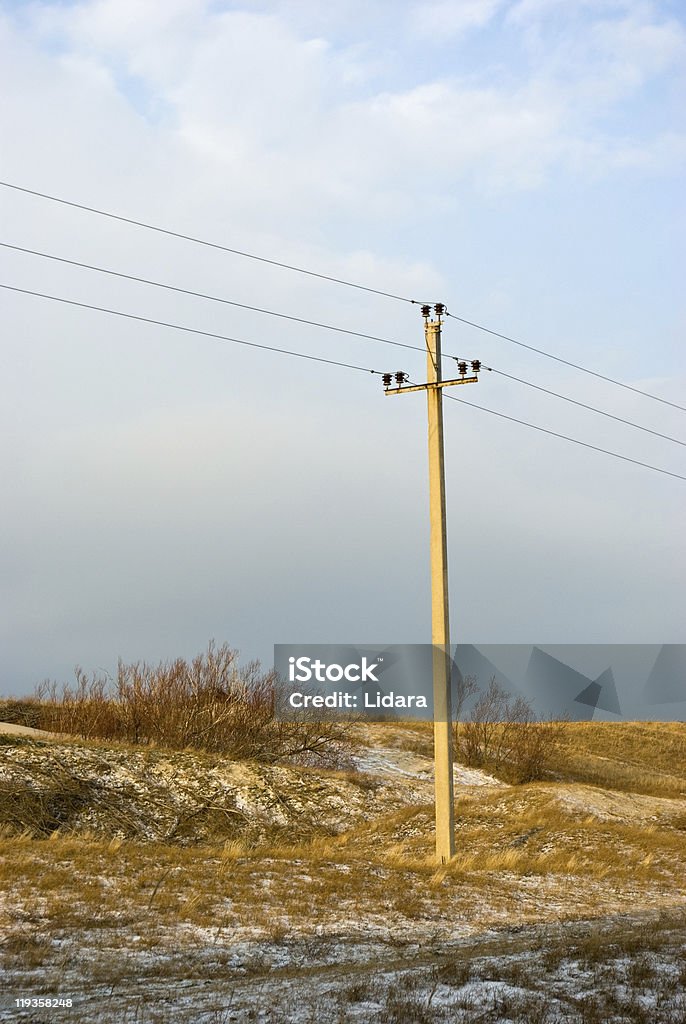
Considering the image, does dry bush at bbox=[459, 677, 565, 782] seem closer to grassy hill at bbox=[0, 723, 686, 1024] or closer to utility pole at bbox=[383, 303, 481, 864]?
grassy hill at bbox=[0, 723, 686, 1024]

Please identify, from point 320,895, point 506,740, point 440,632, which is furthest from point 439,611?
point 506,740

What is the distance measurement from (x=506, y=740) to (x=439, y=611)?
17.8 metres

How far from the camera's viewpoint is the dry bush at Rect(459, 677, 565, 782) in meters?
32.7

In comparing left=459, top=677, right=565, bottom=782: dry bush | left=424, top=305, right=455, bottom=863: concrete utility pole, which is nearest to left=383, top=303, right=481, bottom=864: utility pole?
left=424, top=305, right=455, bottom=863: concrete utility pole

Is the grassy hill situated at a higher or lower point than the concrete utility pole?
lower

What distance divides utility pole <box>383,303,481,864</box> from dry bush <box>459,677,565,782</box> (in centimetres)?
1518

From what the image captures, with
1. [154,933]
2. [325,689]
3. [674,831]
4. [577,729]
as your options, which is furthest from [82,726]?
[577,729]

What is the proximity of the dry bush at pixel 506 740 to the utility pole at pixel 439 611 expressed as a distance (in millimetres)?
15177

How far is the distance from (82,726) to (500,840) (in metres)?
15.1

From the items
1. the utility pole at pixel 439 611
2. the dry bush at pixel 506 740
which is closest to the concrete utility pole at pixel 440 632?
the utility pole at pixel 439 611

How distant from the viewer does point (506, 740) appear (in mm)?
33719

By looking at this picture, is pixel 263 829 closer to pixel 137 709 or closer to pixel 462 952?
pixel 137 709

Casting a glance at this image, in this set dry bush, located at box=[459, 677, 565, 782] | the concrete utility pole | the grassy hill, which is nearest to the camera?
the grassy hill

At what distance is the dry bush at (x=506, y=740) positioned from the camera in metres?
32.7
